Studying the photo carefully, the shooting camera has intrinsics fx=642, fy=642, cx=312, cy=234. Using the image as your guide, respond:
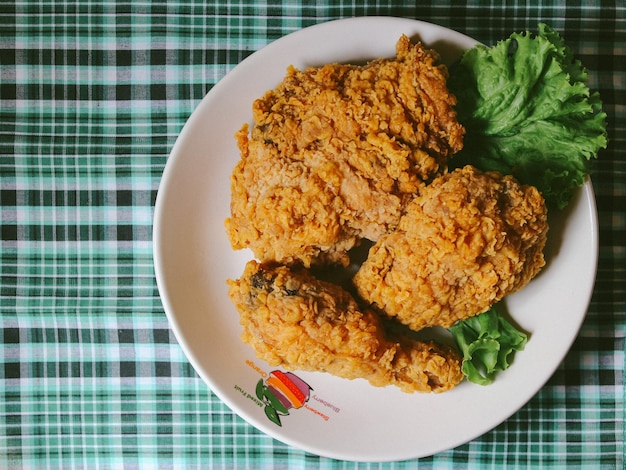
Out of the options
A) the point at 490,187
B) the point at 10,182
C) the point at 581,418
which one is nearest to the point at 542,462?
the point at 581,418

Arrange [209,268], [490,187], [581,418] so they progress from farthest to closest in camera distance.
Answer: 1. [581,418]
2. [209,268]
3. [490,187]

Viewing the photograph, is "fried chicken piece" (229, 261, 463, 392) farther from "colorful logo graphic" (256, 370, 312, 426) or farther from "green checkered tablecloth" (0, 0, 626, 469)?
"green checkered tablecloth" (0, 0, 626, 469)

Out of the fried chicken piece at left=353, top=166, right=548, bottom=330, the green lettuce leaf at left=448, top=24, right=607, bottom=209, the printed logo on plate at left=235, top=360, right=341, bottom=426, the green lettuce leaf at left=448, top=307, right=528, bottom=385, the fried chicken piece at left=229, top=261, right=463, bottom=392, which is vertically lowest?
the printed logo on plate at left=235, top=360, right=341, bottom=426

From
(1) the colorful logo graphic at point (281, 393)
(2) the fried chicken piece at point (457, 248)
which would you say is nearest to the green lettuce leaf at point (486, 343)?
(2) the fried chicken piece at point (457, 248)

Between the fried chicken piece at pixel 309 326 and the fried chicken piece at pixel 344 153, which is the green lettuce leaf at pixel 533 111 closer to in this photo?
the fried chicken piece at pixel 344 153

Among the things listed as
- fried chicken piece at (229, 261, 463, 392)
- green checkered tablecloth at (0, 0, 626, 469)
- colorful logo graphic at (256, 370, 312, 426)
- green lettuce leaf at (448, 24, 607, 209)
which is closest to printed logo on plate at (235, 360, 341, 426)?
colorful logo graphic at (256, 370, 312, 426)

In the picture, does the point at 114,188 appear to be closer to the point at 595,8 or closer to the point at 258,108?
the point at 258,108

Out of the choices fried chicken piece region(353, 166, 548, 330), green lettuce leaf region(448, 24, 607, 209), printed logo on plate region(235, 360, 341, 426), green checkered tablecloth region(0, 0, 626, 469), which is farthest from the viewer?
green checkered tablecloth region(0, 0, 626, 469)

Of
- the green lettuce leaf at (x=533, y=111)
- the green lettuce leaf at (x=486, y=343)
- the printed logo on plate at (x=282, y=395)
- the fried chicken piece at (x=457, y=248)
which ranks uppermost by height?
the green lettuce leaf at (x=533, y=111)
